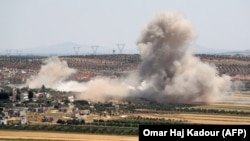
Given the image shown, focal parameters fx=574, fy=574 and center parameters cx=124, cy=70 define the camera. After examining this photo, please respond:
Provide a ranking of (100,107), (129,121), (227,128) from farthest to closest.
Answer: (100,107) < (129,121) < (227,128)

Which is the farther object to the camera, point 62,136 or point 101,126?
Result: point 101,126

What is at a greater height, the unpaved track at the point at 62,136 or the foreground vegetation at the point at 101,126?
the foreground vegetation at the point at 101,126

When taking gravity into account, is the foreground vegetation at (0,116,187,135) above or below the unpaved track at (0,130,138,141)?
above

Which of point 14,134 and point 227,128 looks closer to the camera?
point 227,128

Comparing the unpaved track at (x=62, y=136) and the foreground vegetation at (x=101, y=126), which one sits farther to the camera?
the foreground vegetation at (x=101, y=126)

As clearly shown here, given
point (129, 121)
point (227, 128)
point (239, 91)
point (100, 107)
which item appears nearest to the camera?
point (227, 128)

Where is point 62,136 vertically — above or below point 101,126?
below

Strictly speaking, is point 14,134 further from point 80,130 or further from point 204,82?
point 204,82

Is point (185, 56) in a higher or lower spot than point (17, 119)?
higher

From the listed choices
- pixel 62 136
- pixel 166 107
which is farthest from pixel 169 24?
pixel 62 136

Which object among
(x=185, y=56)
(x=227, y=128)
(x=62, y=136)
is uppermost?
(x=185, y=56)

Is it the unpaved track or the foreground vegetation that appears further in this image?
the foreground vegetation

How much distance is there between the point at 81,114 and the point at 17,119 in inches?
586

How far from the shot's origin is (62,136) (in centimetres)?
8844
